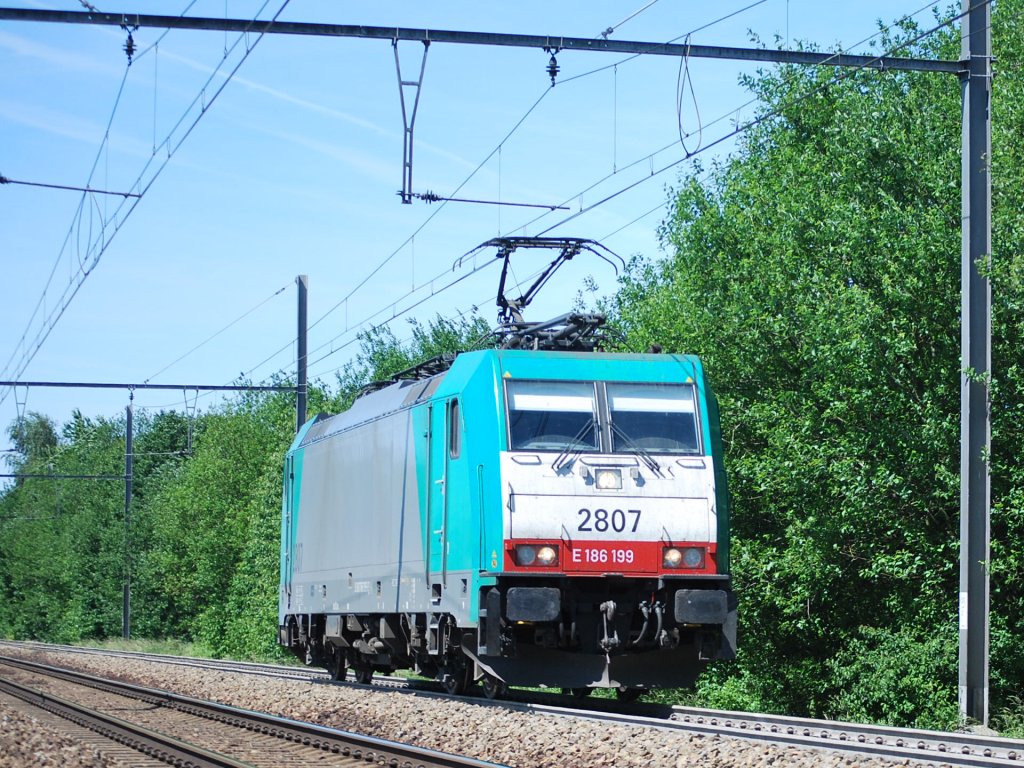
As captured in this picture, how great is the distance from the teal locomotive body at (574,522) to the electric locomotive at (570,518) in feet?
0.05

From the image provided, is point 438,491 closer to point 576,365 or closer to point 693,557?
point 576,365

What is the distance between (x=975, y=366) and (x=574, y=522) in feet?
14.7

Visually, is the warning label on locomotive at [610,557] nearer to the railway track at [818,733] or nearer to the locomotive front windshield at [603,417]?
the locomotive front windshield at [603,417]

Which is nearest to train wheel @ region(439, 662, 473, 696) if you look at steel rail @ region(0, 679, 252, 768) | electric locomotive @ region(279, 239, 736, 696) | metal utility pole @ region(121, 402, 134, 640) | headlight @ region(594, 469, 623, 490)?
electric locomotive @ region(279, 239, 736, 696)

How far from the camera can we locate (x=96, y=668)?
32594mm

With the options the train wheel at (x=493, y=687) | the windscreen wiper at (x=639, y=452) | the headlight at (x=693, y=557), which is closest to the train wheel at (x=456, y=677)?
the train wheel at (x=493, y=687)

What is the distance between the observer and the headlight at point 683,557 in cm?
1499

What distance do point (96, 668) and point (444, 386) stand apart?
1939cm

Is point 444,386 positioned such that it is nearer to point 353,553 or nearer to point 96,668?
point 353,553

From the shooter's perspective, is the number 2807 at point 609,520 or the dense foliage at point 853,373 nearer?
the number 2807 at point 609,520

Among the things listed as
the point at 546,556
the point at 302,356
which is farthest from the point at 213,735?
the point at 302,356

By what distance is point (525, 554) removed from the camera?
579 inches

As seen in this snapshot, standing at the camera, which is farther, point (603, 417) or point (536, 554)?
point (603, 417)

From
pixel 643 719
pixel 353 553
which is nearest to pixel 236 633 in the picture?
pixel 353 553
